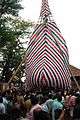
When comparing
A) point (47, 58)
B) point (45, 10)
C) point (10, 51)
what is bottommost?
point (47, 58)

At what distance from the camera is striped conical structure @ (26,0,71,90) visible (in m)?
17.0

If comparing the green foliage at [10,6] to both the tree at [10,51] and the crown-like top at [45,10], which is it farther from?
the crown-like top at [45,10]

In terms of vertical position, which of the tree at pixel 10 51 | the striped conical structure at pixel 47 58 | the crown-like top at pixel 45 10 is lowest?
the striped conical structure at pixel 47 58

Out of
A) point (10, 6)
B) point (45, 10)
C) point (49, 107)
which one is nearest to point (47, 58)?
point (45, 10)

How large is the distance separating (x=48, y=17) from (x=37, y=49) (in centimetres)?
114

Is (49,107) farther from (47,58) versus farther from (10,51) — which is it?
(10,51)

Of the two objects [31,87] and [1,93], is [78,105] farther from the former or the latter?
[1,93]

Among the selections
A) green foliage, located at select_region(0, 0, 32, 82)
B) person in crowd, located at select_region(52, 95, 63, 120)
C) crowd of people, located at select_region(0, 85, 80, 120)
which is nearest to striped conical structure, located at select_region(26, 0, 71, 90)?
crowd of people, located at select_region(0, 85, 80, 120)

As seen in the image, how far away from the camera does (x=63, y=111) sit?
17875mm

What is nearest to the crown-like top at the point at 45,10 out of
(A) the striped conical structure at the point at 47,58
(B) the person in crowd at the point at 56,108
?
(A) the striped conical structure at the point at 47,58

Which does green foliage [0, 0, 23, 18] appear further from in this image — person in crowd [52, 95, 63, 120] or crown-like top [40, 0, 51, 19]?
crown-like top [40, 0, 51, 19]

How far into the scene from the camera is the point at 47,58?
696 inches

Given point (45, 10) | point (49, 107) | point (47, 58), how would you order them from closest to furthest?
point (45, 10), point (47, 58), point (49, 107)

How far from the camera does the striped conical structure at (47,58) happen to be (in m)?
17.0
